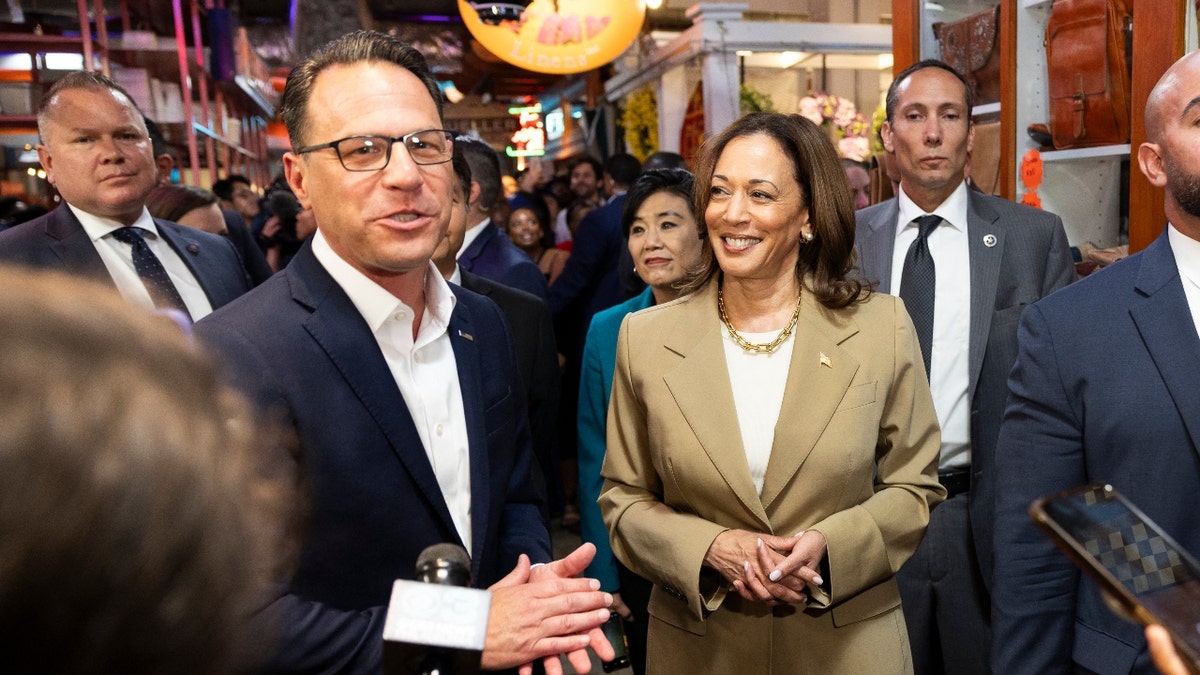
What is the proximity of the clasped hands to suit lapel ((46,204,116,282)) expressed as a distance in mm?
2015

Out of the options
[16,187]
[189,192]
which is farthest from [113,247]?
[16,187]

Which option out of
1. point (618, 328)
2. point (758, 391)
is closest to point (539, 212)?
point (618, 328)

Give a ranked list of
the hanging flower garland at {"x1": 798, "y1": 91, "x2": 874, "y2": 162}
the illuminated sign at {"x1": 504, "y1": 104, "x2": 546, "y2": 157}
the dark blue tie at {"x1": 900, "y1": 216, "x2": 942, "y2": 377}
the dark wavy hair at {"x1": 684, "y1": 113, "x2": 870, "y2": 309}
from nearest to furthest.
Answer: the dark wavy hair at {"x1": 684, "y1": 113, "x2": 870, "y2": 309}
the dark blue tie at {"x1": 900, "y1": 216, "x2": 942, "y2": 377}
the hanging flower garland at {"x1": 798, "y1": 91, "x2": 874, "y2": 162}
the illuminated sign at {"x1": 504, "y1": 104, "x2": 546, "y2": 157}

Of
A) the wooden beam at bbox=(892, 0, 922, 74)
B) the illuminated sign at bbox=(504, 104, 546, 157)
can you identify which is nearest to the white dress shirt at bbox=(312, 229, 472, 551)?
the wooden beam at bbox=(892, 0, 922, 74)

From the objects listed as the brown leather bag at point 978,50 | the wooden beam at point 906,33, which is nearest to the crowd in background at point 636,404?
the brown leather bag at point 978,50

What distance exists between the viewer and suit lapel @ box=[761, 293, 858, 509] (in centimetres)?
203

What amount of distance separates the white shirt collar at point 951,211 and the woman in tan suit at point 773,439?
686mm

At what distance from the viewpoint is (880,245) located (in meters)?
2.91

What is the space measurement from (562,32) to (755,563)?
5.27 metres

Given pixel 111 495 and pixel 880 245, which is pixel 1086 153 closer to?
pixel 880 245

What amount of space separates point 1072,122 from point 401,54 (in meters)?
2.39

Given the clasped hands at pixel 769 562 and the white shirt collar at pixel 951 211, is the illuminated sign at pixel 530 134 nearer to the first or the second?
the white shirt collar at pixel 951 211

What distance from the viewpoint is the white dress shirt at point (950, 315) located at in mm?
2656

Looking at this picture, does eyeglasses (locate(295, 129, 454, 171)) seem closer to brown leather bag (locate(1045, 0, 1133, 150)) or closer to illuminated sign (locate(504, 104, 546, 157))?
brown leather bag (locate(1045, 0, 1133, 150))
